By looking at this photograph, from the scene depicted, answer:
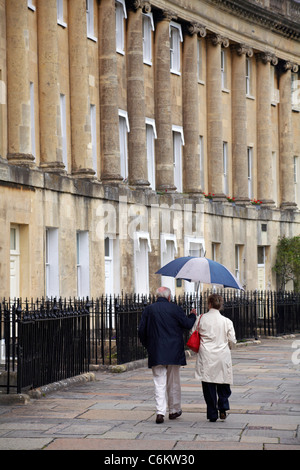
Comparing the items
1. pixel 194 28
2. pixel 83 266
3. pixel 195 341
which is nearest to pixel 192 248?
pixel 194 28

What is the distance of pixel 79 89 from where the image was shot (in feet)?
92.2

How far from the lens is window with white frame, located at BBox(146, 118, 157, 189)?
33812 millimetres

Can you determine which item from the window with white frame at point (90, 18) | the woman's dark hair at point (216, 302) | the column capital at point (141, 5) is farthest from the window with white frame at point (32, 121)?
the woman's dark hair at point (216, 302)

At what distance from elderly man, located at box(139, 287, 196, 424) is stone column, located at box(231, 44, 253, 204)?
87.7 feet

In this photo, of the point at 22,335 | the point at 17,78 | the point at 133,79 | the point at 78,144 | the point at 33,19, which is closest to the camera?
the point at 22,335

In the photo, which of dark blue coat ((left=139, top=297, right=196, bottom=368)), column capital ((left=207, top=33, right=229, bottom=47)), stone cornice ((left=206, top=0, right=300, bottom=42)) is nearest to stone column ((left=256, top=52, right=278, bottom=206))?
stone cornice ((left=206, top=0, right=300, bottom=42))

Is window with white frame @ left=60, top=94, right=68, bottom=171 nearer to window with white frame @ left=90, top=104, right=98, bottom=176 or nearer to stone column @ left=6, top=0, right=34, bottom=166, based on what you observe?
window with white frame @ left=90, top=104, right=98, bottom=176

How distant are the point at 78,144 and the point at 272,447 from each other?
17870 millimetres

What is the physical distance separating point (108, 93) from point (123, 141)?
8.10 ft

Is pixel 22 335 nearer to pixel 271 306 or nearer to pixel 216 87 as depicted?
pixel 271 306

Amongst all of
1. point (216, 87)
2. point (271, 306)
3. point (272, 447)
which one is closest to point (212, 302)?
point (272, 447)

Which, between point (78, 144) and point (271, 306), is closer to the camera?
point (78, 144)

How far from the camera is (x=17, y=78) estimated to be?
78.8ft

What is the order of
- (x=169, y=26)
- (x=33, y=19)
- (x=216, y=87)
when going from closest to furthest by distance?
1. (x=33, y=19)
2. (x=169, y=26)
3. (x=216, y=87)
